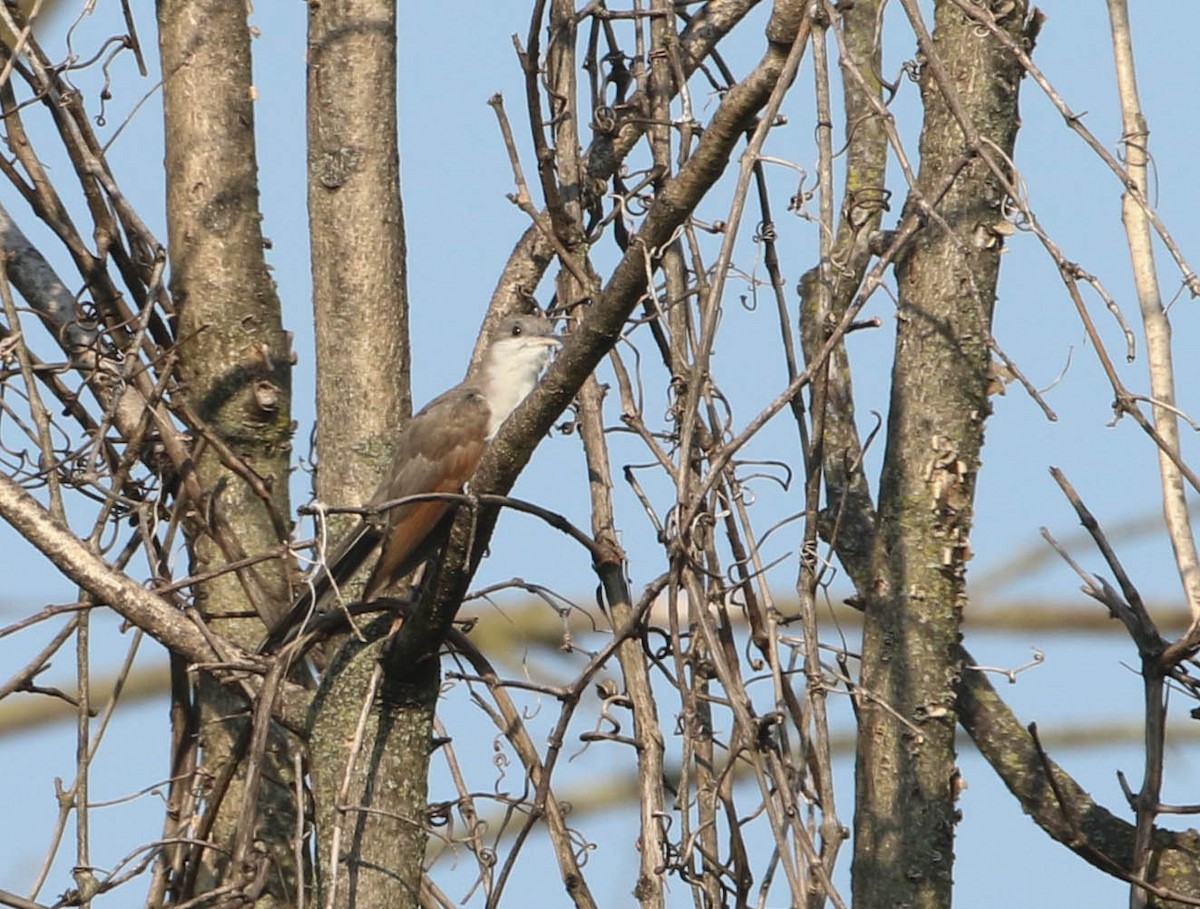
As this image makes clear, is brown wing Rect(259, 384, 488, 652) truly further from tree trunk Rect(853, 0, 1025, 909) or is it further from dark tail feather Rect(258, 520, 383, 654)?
tree trunk Rect(853, 0, 1025, 909)

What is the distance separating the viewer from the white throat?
4.73 metres

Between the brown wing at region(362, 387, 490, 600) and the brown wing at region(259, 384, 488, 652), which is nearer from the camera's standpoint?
the brown wing at region(259, 384, 488, 652)

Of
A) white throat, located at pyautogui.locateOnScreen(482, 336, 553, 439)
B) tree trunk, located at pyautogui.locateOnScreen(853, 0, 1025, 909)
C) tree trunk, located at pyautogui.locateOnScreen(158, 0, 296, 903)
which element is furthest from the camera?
white throat, located at pyautogui.locateOnScreen(482, 336, 553, 439)

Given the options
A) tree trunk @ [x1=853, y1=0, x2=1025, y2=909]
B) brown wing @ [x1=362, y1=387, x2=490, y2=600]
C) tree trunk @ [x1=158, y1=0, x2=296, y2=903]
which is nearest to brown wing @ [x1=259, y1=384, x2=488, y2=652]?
brown wing @ [x1=362, y1=387, x2=490, y2=600]

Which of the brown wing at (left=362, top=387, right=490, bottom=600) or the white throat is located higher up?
the white throat

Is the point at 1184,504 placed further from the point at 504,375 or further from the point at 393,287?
the point at 504,375

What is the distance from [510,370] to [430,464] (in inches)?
17.2

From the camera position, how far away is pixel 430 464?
15.6ft

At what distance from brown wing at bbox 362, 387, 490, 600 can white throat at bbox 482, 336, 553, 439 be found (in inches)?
2.7

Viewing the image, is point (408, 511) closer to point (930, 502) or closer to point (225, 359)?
point (225, 359)

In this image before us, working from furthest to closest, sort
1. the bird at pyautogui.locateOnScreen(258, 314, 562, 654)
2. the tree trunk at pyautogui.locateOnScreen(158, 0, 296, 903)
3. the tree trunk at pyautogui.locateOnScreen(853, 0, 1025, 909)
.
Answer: the tree trunk at pyautogui.locateOnScreen(158, 0, 296, 903), the bird at pyautogui.locateOnScreen(258, 314, 562, 654), the tree trunk at pyautogui.locateOnScreen(853, 0, 1025, 909)

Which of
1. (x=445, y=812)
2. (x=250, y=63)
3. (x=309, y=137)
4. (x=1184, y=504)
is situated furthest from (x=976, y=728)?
(x=250, y=63)

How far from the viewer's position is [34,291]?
4.58 meters

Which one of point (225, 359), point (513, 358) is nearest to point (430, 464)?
point (513, 358)
